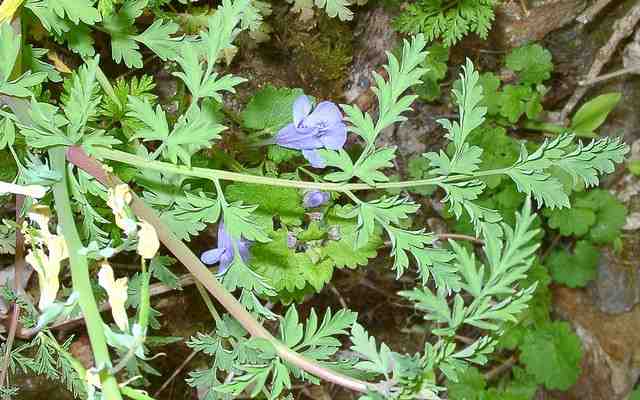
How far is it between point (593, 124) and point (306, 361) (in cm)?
214

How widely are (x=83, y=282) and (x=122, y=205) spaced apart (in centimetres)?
16

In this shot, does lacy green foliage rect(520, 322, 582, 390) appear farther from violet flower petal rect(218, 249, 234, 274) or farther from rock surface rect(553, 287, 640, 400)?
violet flower petal rect(218, 249, 234, 274)

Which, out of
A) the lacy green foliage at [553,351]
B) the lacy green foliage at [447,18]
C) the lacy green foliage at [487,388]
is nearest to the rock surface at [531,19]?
the lacy green foliage at [447,18]

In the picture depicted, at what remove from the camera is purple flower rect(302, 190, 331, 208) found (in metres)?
2.04

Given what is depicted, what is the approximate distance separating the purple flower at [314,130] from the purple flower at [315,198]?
197 mm

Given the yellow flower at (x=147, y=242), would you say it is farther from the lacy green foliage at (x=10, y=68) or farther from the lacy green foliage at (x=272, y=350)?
the lacy green foliage at (x=10, y=68)

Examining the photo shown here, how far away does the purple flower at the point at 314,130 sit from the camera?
72.2 inches

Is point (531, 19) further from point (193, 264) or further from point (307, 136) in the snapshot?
point (193, 264)

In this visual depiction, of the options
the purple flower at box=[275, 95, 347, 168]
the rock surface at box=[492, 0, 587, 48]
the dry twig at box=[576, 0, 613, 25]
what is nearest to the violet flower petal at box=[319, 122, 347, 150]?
the purple flower at box=[275, 95, 347, 168]

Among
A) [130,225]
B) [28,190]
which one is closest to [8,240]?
[28,190]

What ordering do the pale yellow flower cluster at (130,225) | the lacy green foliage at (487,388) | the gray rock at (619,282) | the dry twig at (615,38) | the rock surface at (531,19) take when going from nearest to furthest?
the pale yellow flower cluster at (130,225) → the rock surface at (531,19) → the dry twig at (615,38) → the lacy green foliage at (487,388) → the gray rock at (619,282)

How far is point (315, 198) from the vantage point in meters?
2.05

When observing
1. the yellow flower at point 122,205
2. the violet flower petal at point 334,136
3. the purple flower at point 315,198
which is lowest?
the purple flower at point 315,198

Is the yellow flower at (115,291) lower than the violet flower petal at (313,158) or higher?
lower
